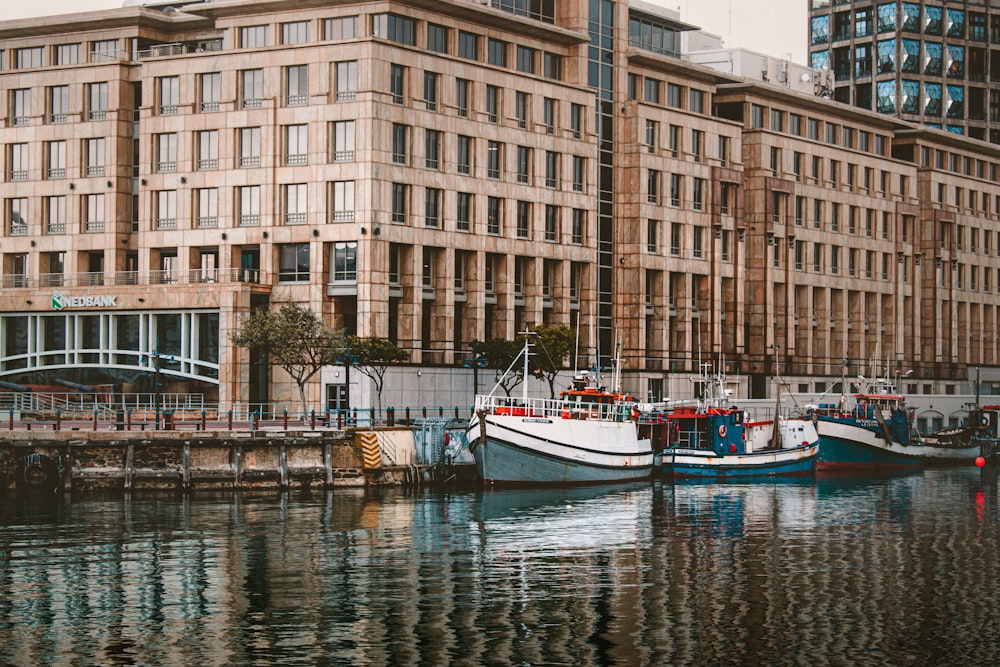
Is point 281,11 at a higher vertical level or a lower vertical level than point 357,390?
higher

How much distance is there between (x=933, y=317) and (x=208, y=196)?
89312 millimetres

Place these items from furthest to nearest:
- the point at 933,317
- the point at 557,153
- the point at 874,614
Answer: the point at 933,317 → the point at 557,153 → the point at 874,614

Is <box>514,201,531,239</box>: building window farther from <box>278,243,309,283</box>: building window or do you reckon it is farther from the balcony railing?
the balcony railing

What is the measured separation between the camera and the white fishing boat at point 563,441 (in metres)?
87.6

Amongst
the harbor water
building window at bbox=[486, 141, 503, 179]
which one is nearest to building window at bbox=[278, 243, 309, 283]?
building window at bbox=[486, 141, 503, 179]

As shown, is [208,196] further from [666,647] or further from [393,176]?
[666,647]

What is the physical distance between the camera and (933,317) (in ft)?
570

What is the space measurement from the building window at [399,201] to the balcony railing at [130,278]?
10715 millimetres

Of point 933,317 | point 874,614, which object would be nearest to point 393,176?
point 874,614

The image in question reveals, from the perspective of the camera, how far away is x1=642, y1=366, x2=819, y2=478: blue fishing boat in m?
102

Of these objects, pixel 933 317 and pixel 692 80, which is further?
pixel 933 317

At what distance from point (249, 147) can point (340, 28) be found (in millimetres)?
11015

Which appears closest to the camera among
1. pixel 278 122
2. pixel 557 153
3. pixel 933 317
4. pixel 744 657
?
pixel 744 657

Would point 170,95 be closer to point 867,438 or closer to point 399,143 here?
point 399,143
